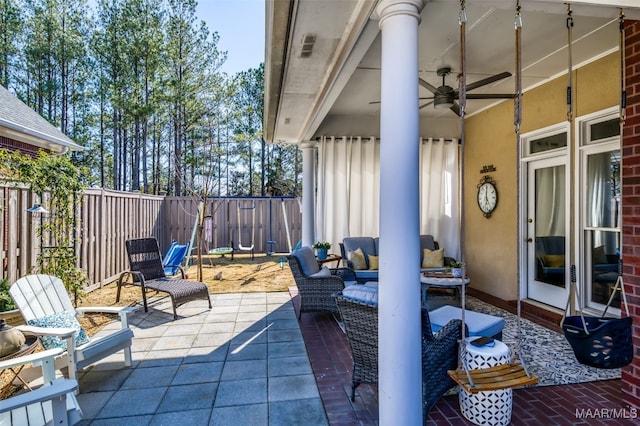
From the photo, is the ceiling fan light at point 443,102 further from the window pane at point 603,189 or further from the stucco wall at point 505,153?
the window pane at point 603,189

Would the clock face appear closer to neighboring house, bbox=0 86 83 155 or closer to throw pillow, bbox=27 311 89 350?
throw pillow, bbox=27 311 89 350

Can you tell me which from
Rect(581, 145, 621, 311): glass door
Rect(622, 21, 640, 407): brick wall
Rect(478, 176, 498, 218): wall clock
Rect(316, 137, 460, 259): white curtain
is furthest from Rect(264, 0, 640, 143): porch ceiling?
Rect(478, 176, 498, 218): wall clock

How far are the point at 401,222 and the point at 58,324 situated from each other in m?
2.88

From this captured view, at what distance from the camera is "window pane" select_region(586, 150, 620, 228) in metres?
3.78

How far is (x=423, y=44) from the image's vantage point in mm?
3527

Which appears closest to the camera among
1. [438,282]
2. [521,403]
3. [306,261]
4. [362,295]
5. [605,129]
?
[521,403]

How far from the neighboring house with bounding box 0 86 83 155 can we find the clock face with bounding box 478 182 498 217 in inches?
312

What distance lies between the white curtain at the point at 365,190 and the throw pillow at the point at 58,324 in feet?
13.5

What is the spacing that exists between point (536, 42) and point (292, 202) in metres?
8.51

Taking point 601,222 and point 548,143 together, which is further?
point 548,143

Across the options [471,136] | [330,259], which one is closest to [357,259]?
[330,259]

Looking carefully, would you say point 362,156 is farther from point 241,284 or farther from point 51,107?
point 51,107

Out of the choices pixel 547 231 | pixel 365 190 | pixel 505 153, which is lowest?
pixel 547 231

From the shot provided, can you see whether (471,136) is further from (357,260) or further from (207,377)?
(207,377)
